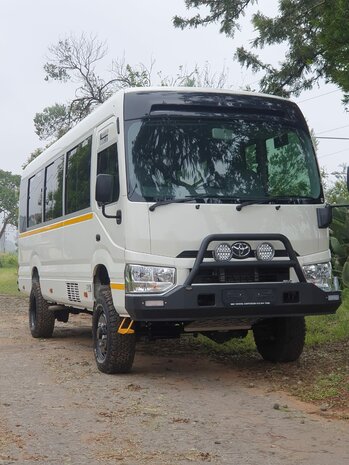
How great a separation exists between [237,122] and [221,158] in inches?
18.9

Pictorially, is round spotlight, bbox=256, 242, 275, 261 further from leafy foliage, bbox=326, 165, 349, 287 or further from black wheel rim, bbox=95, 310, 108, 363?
leafy foliage, bbox=326, 165, 349, 287

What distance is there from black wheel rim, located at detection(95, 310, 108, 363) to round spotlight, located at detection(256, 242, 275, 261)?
187 cm

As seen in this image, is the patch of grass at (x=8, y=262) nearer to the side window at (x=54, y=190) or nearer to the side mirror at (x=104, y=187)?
the side window at (x=54, y=190)

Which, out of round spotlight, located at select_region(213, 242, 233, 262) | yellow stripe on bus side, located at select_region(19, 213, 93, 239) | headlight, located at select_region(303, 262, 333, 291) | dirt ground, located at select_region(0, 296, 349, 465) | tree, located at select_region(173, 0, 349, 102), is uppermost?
tree, located at select_region(173, 0, 349, 102)

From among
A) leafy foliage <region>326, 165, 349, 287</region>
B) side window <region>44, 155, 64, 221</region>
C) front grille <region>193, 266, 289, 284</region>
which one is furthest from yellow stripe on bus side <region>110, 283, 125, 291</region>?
leafy foliage <region>326, 165, 349, 287</region>

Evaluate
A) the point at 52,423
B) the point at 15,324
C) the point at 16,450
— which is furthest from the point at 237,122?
the point at 15,324

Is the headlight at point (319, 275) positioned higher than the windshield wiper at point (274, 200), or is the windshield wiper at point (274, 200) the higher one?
the windshield wiper at point (274, 200)

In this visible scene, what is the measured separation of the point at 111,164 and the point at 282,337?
2718 mm

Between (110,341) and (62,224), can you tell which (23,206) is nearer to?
(62,224)

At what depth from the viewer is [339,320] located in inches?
436

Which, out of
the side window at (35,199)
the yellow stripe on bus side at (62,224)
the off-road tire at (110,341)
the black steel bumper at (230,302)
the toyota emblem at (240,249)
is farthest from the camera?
the side window at (35,199)

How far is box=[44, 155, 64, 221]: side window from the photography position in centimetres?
1024

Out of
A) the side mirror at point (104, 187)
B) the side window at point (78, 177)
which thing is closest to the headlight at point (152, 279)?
the side mirror at point (104, 187)

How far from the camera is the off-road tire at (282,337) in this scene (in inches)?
318
